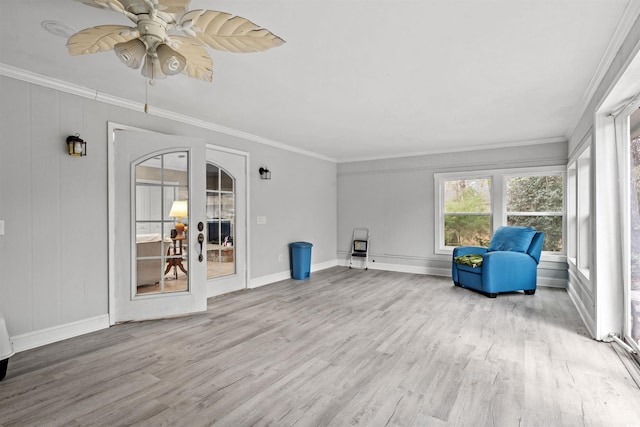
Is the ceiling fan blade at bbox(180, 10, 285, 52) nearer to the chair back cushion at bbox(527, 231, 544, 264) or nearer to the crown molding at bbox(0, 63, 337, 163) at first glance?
the crown molding at bbox(0, 63, 337, 163)

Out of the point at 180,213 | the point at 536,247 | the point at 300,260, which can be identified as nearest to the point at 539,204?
the point at 536,247

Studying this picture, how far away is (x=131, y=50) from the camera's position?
180 centimetres

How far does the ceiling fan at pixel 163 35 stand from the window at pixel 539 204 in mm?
5326

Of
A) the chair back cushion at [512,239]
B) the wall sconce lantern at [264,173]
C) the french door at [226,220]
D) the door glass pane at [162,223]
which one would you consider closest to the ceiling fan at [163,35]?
the door glass pane at [162,223]

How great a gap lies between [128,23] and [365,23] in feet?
5.10

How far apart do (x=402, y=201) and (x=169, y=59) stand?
18.0 feet

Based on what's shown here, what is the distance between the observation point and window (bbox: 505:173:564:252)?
5.34 metres

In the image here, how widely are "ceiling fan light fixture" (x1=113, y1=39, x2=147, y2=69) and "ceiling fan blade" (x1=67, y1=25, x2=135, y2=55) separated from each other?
0.06m

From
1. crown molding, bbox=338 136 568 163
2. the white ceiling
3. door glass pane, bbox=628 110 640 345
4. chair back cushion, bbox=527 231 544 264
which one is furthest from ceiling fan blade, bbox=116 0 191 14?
chair back cushion, bbox=527 231 544 264

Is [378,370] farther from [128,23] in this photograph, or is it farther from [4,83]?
[4,83]

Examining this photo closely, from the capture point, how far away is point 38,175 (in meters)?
2.98

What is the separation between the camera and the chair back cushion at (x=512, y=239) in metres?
4.92

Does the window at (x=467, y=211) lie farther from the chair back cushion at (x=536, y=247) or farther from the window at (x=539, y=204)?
the chair back cushion at (x=536, y=247)

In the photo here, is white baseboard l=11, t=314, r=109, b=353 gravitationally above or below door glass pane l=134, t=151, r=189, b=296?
below
